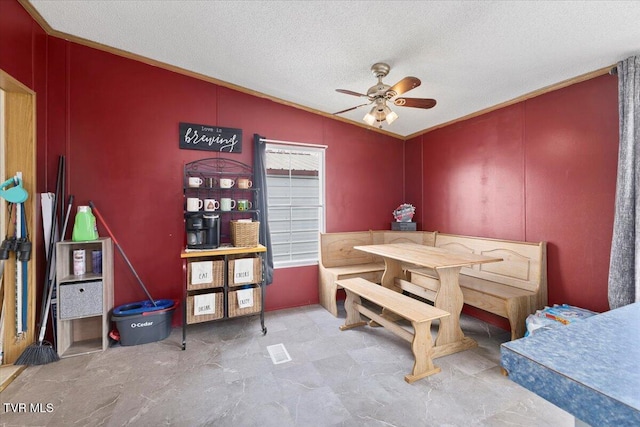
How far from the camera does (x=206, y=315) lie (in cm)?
288

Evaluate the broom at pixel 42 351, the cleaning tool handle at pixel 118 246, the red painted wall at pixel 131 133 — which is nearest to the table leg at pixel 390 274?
the red painted wall at pixel 131 133

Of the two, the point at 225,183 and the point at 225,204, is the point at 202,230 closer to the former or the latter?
the point at 225,204

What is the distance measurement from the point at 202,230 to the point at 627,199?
12.3 ft

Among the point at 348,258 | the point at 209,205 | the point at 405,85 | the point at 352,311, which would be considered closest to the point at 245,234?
the point at 209,205

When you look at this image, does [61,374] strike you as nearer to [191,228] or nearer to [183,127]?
[191,228]

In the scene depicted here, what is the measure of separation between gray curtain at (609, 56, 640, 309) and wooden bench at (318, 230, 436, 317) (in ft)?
6.35

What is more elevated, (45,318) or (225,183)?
(225,183)

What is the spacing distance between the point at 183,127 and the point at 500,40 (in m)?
3.15

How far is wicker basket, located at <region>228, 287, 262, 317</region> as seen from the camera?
2.98m

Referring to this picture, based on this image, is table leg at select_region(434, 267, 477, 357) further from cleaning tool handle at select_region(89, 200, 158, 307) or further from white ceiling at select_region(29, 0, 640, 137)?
cleaning tool handle at select_region(89, 200, 158, 307)

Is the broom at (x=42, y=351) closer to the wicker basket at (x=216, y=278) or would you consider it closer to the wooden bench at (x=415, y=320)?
the wicker basket at (x=216, y=278)

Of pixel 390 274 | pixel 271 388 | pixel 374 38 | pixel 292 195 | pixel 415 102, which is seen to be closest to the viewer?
pixel 271 388

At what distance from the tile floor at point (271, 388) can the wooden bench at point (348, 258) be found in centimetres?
84

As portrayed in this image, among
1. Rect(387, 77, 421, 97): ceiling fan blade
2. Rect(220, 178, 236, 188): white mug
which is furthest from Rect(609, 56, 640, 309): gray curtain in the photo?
Rect(220, 178, 236, 188): white mug
